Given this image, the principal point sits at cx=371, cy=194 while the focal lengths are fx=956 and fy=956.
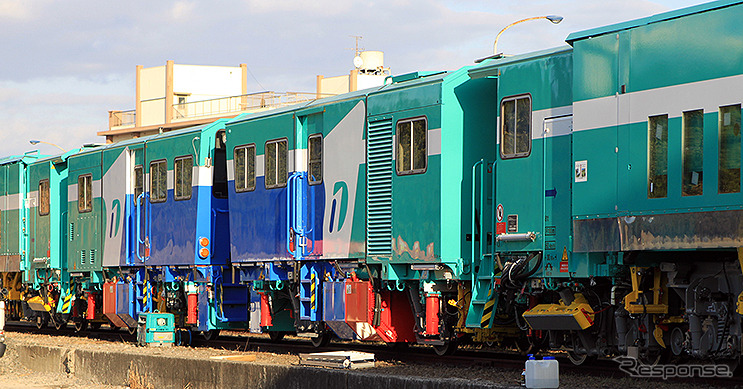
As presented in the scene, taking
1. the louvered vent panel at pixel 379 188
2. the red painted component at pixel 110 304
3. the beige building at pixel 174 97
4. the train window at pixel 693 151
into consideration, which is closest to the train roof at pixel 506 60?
the louvered vent panel at pixel 379 188

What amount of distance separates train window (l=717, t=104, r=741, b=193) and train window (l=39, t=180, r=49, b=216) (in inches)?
780

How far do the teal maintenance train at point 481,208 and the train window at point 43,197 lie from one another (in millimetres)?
4473

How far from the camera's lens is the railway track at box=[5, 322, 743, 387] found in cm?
1215

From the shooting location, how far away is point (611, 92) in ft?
37.1

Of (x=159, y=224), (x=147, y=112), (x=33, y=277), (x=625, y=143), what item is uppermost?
(x=147, y=112)

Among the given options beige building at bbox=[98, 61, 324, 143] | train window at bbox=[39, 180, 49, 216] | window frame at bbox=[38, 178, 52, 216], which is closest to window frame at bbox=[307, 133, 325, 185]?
window frame at bbox=[38, 178, 52, 216]

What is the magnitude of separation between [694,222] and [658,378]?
7.21ft

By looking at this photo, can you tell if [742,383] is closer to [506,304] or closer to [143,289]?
[506,304]

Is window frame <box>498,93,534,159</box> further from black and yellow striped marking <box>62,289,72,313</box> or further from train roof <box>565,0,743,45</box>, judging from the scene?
black and yellow striped marking <box>62,289,72,313</box>

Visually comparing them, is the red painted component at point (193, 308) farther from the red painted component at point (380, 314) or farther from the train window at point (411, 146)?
the train window at point (411, 146)

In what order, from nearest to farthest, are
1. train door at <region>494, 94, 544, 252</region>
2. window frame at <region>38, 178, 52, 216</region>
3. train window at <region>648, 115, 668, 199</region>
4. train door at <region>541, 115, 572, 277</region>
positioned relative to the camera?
train window at <region>648, 115, 668, 199</region> < train door at <region>541, 115, 572, 277</region> < train door at <region>494, 94, 544, 252</region> < window frame at <region>38, 178, 52, 216</region>

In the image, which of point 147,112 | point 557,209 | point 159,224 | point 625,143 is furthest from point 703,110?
point 147,112

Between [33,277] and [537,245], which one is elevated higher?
[537,245]

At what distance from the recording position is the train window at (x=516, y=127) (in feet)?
41.7
